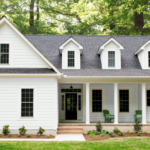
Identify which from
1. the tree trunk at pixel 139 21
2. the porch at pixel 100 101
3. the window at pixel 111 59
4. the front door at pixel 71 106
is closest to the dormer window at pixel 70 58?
the porch at pixel 100 101

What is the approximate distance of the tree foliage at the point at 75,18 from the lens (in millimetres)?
29750

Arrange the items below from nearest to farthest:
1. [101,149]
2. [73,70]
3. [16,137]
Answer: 1. [101,149]
2. [16,137]
3. [73,70]

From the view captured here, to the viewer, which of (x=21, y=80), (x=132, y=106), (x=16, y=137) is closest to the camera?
(x=16, y=137)

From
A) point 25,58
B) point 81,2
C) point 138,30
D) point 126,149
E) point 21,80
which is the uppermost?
point 81,2

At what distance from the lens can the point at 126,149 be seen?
33.9 feet

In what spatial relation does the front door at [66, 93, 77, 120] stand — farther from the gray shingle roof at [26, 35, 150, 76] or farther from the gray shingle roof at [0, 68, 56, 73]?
the gray shingle roof at [0, 68, 56, 73]

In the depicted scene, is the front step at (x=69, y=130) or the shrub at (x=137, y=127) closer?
the front step at (x=69, y=130)

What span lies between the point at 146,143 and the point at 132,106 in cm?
664

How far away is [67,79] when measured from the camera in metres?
16.0

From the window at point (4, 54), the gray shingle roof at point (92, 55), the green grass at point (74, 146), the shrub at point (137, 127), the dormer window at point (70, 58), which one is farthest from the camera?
the dormer window at point (70, 58)

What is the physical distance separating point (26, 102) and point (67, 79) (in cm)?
326

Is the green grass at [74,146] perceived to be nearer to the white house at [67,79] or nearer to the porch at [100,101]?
the white house at [67,79]

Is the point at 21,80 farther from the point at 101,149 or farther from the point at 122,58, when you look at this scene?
the point at 122,58

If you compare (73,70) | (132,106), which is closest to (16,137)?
(73,70)
